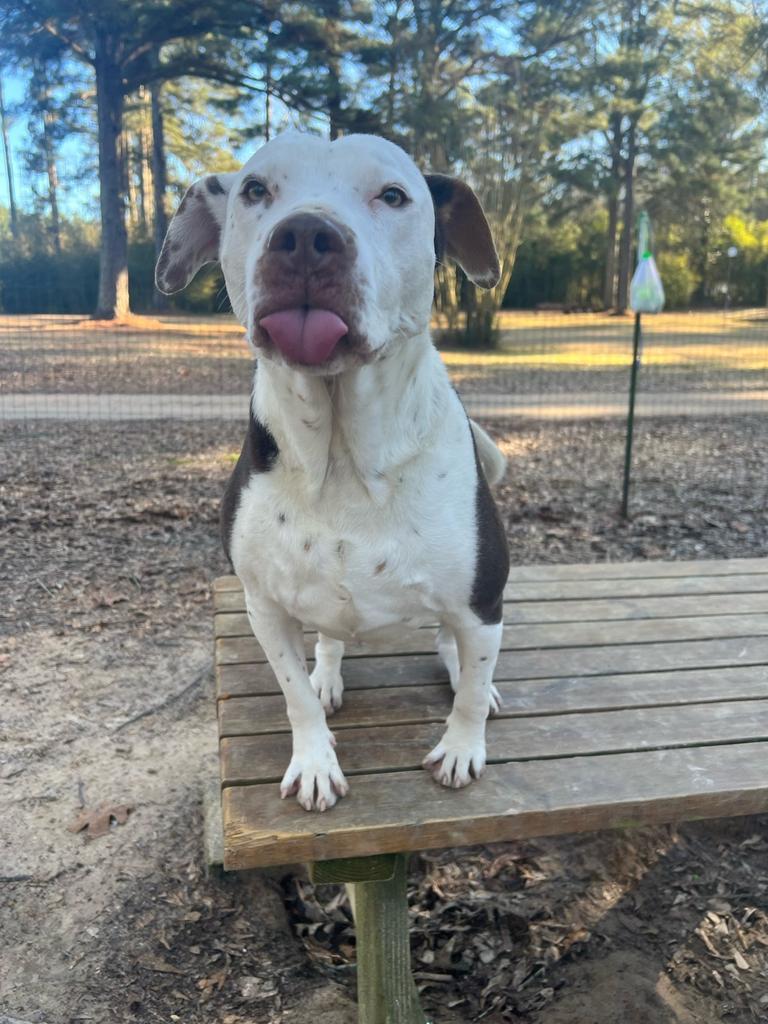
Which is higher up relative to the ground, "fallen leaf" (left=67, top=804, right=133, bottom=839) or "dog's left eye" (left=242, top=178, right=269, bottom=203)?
"dog's left eye" (left=242, top=178, right=269, bottom=203)

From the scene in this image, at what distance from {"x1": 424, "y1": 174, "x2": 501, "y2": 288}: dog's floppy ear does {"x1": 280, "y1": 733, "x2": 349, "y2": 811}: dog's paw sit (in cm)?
111

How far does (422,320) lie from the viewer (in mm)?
1609

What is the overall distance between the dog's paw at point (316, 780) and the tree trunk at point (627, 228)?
→ 23.5 meters

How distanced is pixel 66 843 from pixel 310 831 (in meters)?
1.22

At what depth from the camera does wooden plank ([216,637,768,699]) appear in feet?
7.71

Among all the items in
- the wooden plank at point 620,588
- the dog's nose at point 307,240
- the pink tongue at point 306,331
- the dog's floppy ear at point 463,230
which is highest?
the dog's floppy ear at point 463,230

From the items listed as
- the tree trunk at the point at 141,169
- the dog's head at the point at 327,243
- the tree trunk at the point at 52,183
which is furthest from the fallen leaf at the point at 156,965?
the tree trunk at the point at 141,169

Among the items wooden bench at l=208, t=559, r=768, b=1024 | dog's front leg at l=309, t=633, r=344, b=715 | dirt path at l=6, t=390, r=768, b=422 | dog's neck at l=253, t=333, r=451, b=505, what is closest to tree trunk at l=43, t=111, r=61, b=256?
dirt path at l=6, t=390, r=768, b=422

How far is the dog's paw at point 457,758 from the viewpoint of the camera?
6.13ft

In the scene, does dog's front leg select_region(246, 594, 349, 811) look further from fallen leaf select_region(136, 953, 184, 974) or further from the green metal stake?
the green metal stake

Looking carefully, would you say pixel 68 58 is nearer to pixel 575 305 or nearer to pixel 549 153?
pixel 549 153

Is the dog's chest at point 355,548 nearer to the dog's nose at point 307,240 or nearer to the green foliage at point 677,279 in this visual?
the dog's nose at point 307,240

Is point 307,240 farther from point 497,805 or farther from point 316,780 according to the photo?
point 497,805

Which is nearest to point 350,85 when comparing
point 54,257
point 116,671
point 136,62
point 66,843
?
point 136,62
